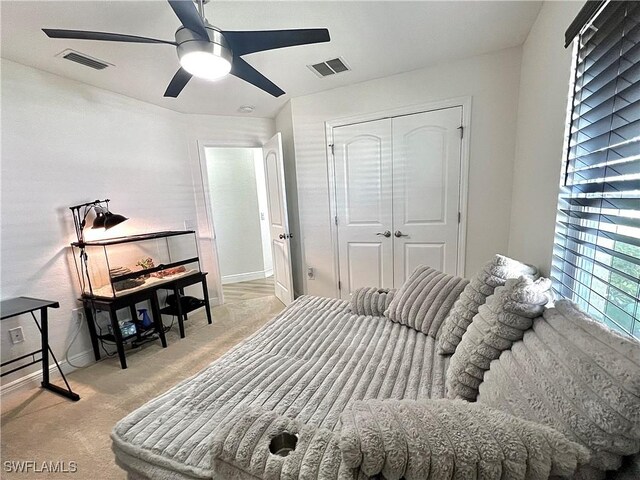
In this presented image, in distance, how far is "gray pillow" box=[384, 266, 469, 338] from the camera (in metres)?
1.45

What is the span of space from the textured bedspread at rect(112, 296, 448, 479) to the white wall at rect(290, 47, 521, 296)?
1543 millimetres

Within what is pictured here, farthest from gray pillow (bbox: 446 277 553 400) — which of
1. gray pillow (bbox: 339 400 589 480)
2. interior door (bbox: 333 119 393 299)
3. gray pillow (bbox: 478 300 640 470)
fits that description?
interior door (bbox: 333 119 393 299)

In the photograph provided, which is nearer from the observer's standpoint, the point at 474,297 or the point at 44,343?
the point at 474,297

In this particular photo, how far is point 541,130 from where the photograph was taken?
169 cm

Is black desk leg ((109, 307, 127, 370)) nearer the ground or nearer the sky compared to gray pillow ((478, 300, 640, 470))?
nearer the ground

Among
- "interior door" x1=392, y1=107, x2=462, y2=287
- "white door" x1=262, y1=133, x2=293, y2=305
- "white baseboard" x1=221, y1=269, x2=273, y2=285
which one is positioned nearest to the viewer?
"interior door" x1=392, y1=107, x2=462, y2=287

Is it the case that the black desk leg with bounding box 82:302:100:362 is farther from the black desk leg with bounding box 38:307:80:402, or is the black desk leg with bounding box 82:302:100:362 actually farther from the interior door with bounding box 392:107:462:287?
the interior door with bounding box 392:107:462:287

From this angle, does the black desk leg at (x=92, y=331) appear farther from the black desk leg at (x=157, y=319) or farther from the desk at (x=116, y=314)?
the black desk leg at (x=157, y=319)

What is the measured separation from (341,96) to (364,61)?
1.88ft

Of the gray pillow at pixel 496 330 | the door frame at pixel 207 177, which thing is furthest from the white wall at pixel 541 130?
the door frame at pixel 207 177

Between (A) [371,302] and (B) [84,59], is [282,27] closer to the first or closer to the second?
(B) [84,59]

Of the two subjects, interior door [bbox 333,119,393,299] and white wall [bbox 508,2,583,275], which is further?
Answer: interior door [bbox 333,119,393,299]

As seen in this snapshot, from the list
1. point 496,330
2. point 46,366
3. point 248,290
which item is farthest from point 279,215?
point 496,330

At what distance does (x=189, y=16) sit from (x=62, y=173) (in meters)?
1.97
